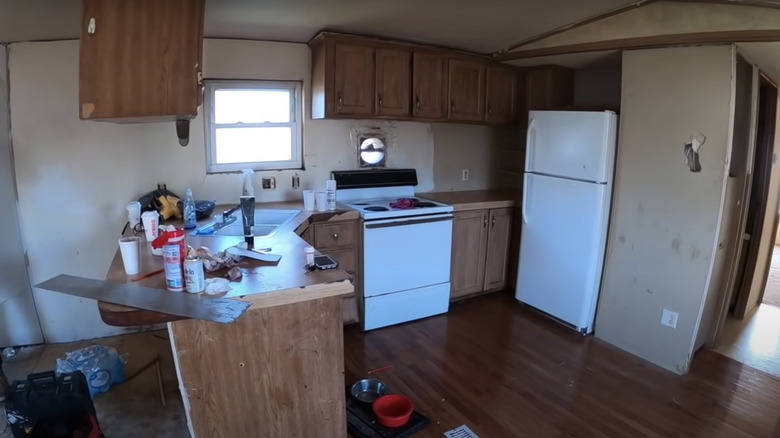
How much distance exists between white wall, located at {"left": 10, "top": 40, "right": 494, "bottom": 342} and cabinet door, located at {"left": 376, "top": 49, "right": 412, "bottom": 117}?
568mm

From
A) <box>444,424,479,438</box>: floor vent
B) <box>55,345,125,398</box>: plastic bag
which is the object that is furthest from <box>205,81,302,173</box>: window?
<box>444,424,479,438</box>: floor vent

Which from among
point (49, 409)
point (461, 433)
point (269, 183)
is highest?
point (269, 183)

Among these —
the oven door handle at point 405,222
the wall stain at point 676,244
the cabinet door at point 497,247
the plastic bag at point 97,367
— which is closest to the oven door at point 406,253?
the oven door handle at point 405,222

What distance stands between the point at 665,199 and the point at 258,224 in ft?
8.42

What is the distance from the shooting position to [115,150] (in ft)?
9.53

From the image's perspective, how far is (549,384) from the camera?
2586 mm

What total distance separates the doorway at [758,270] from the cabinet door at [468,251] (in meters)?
1.77

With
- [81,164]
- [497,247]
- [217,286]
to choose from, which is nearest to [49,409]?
[217,286]

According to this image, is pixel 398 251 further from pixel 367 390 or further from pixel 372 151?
pixel 367 390

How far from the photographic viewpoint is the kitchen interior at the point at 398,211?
169 centimetres

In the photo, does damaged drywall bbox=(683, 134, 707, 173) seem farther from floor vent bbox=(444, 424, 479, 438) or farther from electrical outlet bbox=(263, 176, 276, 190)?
electrical outlet bbox=(263, 176, 276, 190)

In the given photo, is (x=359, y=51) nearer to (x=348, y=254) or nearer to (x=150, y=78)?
(x=348, y=254)

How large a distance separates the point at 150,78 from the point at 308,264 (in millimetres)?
942

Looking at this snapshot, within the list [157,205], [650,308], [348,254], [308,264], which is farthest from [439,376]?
[157,205]
